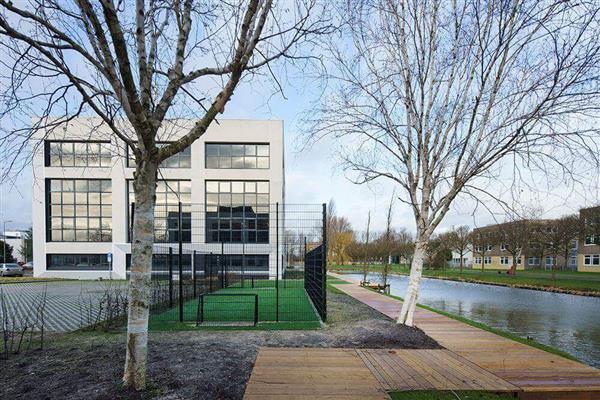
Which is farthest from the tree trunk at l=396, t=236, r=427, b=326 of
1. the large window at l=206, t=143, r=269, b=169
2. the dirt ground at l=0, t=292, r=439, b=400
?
the large window at l=206, t=143, r=269, b=169

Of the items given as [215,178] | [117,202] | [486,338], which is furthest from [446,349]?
[117,202]

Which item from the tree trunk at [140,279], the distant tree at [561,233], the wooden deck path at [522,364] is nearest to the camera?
the tree trunk at [140,279]

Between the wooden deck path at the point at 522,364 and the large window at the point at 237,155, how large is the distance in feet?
84.8

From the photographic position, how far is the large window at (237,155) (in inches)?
1305

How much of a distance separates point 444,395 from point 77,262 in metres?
37.3

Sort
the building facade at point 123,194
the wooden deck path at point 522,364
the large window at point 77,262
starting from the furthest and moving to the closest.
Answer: the large window at point 77,262, the building facade at point 123,194, the wooden deck path at point 522,364

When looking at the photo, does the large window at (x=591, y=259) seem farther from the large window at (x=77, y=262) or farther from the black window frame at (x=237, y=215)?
the large window at (x=77, y=262)

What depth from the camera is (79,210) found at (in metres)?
34.4

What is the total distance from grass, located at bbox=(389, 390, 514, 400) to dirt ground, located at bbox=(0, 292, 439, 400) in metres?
2.00

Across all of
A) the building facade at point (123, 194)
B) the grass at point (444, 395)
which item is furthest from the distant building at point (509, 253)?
the grass at point (444, 395)

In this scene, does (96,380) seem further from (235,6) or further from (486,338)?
(486,338)

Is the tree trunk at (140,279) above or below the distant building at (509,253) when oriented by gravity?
above

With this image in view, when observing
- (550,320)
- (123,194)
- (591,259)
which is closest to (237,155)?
(123,194)

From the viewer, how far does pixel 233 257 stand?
3042 centimetres
